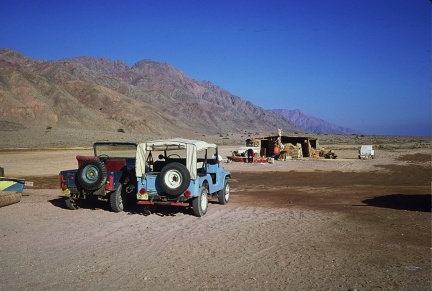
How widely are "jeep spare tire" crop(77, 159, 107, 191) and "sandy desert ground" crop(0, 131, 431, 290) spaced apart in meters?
0.86

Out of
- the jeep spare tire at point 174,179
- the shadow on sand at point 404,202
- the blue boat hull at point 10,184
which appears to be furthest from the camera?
the blue boat hull at point 10,184

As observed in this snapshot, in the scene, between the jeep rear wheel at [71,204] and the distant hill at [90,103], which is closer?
the jeep rear wheel at [71,204]

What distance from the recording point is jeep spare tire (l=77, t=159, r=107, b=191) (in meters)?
11.0

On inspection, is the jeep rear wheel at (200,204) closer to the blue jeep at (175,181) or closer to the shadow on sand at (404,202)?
the blue jeep at (175,181)

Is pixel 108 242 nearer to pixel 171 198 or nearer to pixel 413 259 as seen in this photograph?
pixel 171 198

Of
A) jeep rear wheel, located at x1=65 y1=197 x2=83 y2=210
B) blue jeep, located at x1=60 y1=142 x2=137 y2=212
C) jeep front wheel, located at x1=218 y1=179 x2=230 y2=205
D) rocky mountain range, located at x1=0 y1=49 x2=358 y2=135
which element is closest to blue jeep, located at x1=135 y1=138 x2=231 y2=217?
blue jeep, located at x1=60 y1=142 x2=137 y2=212

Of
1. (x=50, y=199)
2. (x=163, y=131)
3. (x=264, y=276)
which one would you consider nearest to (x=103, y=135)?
(x=163, y=131)

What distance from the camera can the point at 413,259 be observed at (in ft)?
23.4

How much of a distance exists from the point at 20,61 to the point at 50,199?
160 meters

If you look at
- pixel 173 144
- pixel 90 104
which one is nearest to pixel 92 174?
pixel 173 144

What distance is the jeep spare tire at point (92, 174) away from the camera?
1101cm

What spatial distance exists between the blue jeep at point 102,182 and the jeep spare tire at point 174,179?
5.80 feet

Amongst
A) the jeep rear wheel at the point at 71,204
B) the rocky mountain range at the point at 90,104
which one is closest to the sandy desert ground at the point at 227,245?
the jeep rear wheel at the point at 71,204

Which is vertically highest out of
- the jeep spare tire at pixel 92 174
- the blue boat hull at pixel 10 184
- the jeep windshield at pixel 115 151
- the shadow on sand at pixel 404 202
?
the jeep windshield at pixel 115 151
